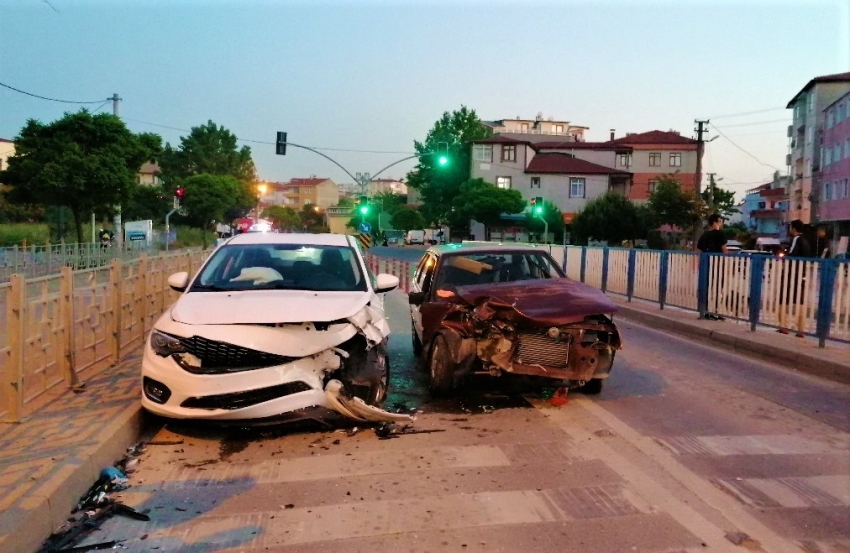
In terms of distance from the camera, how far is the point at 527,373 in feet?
22.9

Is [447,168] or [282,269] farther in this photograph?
[447,168]

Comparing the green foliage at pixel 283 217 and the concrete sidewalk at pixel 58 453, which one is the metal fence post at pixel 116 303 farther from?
the green foliage at pixel 283 217

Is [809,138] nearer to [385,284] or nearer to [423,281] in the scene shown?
[423,281]

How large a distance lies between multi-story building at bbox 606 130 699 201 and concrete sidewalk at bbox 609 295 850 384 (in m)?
62.4

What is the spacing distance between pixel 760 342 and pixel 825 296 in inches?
45.4

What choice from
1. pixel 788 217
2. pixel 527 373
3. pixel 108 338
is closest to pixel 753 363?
pixel 527 373

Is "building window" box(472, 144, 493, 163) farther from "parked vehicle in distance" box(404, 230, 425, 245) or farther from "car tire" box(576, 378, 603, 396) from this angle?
"car tire" box(576, 378, 603, 396)

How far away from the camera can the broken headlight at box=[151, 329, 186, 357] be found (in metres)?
6.01

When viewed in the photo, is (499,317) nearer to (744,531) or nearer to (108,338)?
(744,531)

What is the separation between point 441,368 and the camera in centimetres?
752

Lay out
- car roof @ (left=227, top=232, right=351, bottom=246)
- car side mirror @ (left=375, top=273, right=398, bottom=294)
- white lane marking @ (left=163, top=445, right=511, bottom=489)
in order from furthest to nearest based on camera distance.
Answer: car roof @ (left=227, top=232, right=351, bottom=246) → car side mirror @ (left=375, top=273, right=398, bottom=294) → white lane marking @ (left=163, top=445, right=511, bottom=489)

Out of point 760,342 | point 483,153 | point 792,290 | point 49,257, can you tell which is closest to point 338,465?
point 760,342

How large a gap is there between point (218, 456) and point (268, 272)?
2.24 meters

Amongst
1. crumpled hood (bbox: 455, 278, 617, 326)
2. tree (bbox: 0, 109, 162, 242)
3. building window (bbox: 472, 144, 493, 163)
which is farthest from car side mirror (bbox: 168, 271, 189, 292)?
building window (bbox: 472, 144, 493, 163)
